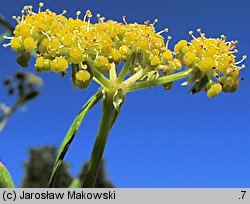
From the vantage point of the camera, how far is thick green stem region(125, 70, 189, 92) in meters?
1.38

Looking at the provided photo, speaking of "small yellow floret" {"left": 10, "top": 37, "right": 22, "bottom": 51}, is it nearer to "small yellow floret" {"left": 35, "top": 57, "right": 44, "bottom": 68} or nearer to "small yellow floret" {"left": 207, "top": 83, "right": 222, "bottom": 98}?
"small yellow floret" {"left": 35, "top": 57, "right": 44, "bottom": 68}

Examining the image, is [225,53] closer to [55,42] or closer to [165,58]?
[165,58]

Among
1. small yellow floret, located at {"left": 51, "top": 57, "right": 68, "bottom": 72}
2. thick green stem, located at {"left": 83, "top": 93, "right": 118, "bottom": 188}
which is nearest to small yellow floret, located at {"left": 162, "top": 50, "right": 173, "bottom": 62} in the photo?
thick green stem, located at {"left": 83, "top": 93, "right": 118, "bottom": 188}

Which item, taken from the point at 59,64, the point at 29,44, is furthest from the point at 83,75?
the point at 29,44

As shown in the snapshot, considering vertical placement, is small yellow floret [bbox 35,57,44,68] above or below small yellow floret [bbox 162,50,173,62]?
below

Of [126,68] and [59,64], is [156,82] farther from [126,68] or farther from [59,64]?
[59,64]

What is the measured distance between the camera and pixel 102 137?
1.34 m

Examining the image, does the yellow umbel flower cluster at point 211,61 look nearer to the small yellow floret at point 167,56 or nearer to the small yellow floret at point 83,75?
the small yellow floret at point 167,56

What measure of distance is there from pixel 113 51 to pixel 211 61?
0.98 ft

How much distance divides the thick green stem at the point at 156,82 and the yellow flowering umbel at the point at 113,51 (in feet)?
0.05

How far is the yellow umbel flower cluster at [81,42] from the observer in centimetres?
125

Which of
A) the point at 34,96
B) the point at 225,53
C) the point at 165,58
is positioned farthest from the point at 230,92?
the point at 34,96

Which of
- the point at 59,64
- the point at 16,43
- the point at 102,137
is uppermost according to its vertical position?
the point at 16,43

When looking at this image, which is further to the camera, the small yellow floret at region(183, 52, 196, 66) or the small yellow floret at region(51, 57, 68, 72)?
the small yellow floret at region(183, 52, 196, 66)
